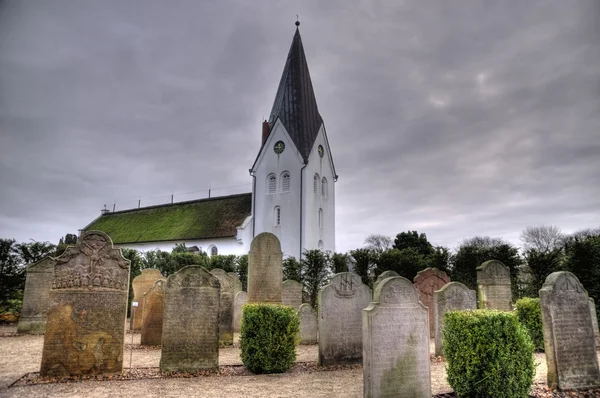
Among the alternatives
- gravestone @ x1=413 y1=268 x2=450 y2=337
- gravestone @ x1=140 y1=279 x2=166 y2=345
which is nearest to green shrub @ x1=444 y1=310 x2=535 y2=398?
gravestone @ x1=413 y1=268 x2=450 y2=337

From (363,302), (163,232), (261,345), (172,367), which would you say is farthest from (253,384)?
A: (163,232)

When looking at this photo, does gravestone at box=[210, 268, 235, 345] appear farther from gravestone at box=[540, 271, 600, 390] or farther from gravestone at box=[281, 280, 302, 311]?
gravestone at box=[540, 271, 600, 390]

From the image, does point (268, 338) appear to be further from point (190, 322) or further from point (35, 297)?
point (35, 297)

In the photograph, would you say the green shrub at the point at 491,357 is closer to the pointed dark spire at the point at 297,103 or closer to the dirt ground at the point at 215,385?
the dirt ground at the point at 215,385

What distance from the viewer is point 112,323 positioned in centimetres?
822

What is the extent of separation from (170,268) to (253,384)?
1906 centimetres

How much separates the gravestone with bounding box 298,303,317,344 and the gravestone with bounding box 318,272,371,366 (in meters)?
4.07

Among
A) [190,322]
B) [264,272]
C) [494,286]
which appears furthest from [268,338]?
[494,286]

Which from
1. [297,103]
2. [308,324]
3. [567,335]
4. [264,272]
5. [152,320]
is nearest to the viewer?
[567,335]

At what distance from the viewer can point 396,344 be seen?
6.60 meters

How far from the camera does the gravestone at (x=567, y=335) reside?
709cm

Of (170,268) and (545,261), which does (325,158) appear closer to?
(170,268)

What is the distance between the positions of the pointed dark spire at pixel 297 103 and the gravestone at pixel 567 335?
91.0 feet

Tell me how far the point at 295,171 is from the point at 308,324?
21.9 m
